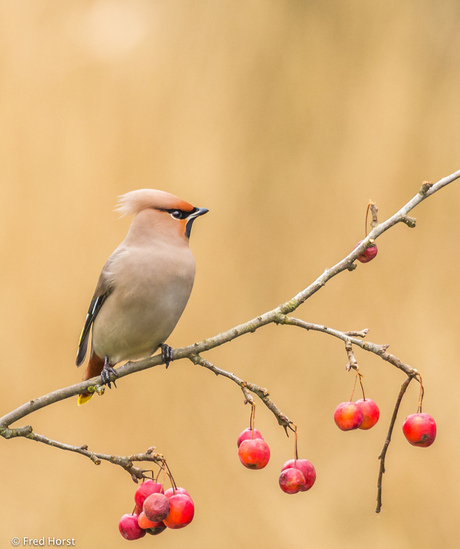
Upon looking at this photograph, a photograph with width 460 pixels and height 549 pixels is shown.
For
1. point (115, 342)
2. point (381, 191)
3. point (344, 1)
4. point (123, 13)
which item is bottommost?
point (115, 342)

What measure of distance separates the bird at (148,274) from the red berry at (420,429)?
720 millimetres

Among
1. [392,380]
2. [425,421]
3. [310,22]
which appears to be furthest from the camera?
[310,22]

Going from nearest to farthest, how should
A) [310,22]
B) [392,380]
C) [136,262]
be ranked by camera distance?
[136,262] → [392,380] → [310,22]

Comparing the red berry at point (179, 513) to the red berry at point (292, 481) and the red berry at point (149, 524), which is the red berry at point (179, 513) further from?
the red berry at point (292, 481)

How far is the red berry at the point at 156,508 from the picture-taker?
131 cm

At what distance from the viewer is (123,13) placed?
129 inches

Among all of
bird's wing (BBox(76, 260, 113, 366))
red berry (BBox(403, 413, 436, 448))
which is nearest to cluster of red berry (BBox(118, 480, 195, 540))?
red berry (BBox(403, 413, 436, 448))

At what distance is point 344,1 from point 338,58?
9.8 inches

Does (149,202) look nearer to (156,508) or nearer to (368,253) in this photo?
(368,253)

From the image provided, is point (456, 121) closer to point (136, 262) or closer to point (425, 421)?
point (136, 262)

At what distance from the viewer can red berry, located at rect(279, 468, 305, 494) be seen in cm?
131

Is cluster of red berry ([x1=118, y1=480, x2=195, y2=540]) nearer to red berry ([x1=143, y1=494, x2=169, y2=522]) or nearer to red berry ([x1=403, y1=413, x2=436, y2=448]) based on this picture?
red berry ([x1=143, y1=494, x2=169, y2=522])

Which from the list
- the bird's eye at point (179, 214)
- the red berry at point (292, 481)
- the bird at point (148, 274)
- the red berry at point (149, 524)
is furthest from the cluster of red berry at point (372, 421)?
the bird's eye at point (179, 214)

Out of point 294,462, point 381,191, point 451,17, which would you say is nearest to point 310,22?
point 451,17
